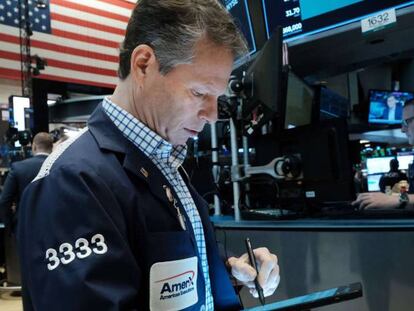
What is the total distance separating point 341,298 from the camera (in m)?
0.87

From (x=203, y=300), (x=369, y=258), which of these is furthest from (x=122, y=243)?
(x=369, y=258)

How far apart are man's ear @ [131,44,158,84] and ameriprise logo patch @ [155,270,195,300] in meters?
0.40

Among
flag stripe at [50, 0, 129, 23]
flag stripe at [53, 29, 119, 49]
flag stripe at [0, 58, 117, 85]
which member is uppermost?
flag stripe at [50, 0, 129, 23]

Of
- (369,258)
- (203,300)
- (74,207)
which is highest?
(74,207)

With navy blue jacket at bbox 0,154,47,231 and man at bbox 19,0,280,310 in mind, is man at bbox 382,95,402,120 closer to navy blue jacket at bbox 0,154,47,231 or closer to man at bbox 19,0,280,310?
man at bbox 19,0,280,310

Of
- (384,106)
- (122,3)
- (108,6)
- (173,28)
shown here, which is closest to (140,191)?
(173,28)

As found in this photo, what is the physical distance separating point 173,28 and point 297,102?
2.03 m

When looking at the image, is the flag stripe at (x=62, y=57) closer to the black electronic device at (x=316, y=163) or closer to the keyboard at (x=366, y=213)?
the black electronic device at (x=316, y=163)

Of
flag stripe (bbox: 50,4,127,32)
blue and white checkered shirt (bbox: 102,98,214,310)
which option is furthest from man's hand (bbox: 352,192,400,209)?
flag stripe (bbox: 50,4,127,32)

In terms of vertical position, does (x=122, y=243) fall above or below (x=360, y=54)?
below

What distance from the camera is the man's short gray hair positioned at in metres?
0.86

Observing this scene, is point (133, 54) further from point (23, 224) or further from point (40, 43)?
point (40, 43)

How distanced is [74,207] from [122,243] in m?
0.10

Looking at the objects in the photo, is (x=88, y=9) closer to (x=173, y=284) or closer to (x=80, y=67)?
(x=80, y=67)
